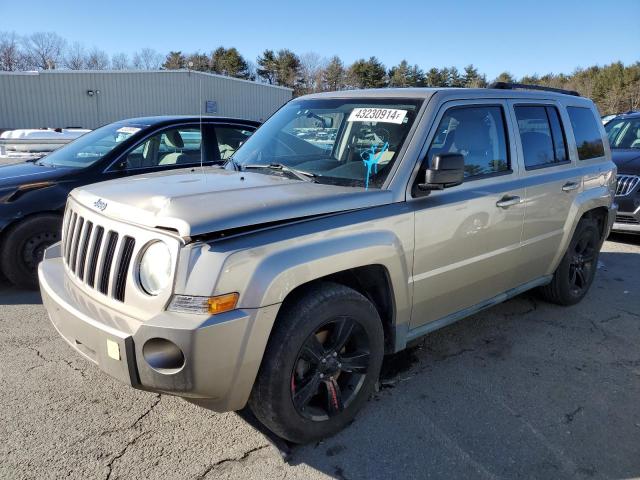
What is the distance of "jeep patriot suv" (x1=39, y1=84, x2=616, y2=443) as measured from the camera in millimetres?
2283

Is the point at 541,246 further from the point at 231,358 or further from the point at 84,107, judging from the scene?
the point at 84,107

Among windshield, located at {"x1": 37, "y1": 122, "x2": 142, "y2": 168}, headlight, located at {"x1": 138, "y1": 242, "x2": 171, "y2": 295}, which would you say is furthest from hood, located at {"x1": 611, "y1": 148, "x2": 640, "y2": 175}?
headlight, located at {"x1": 138, "y1": 242, "x2": 171, "y2": 295}

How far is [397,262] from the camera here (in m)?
2.93

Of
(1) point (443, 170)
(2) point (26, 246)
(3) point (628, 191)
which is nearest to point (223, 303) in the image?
(1) point (443, 170)

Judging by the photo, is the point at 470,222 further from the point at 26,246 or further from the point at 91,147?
the point at 91,147

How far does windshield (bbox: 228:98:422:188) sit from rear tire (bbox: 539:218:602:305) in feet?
7.87

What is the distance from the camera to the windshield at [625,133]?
331 inches

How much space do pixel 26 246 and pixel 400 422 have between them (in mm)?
3987

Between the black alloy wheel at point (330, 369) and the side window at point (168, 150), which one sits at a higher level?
the side window at point (168, 150)

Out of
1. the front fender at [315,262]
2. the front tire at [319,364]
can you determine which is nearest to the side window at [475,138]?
the front fender at [315,262]

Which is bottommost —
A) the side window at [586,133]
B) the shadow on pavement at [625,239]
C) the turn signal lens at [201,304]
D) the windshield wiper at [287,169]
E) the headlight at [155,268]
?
the shadow on pavement at [625,239]

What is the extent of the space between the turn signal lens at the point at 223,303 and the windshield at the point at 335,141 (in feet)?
3.78

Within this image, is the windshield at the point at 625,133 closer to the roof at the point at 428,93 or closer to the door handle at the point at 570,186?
the door handle at the point at 570,186

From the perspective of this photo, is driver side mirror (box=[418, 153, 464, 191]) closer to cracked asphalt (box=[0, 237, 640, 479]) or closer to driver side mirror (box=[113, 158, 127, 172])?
cracked asphalt (box=[0, 237, 640, 479])
